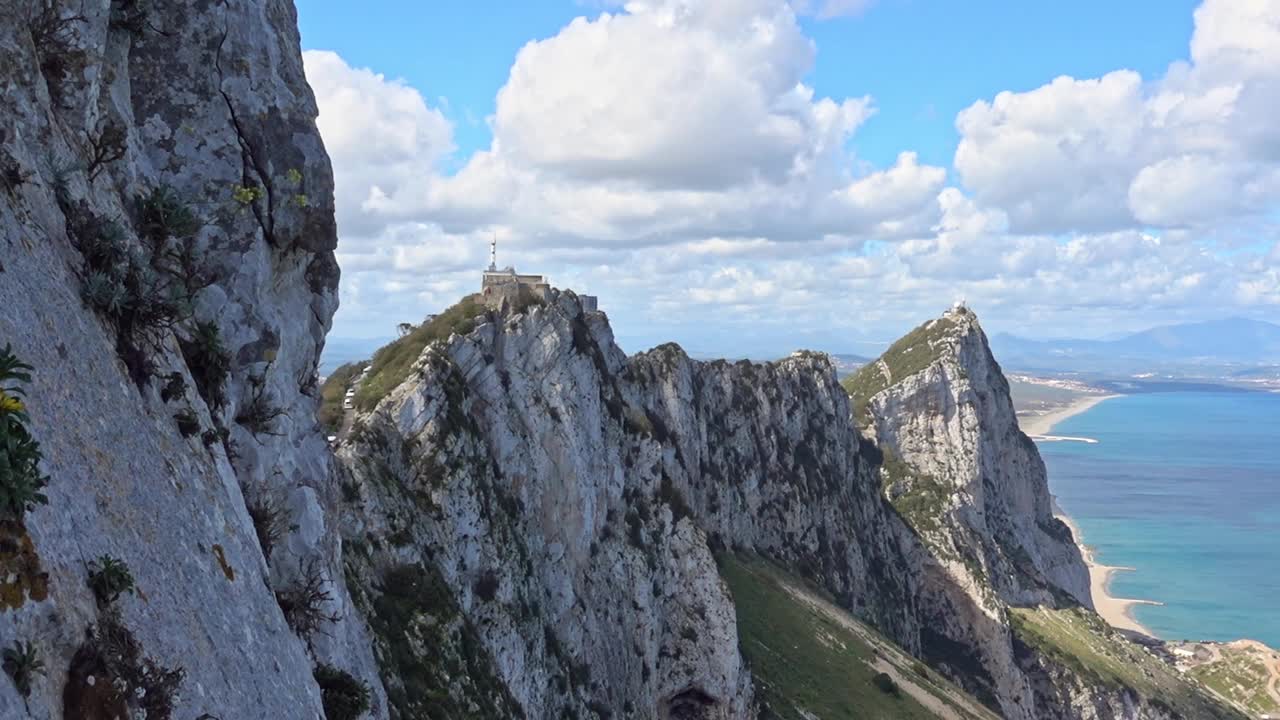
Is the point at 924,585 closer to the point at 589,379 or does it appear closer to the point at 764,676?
the point at 764,676

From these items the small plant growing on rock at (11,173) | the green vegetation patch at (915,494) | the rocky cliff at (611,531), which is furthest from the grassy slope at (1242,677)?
the small plant growing on rock at (11,173)

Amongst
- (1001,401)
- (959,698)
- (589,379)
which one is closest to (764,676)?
(589,379)

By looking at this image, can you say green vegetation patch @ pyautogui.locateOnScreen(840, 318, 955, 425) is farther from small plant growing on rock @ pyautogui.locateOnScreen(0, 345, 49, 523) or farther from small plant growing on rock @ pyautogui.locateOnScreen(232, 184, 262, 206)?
small plant growing on rock @ pyautogui.locateOnScreen(0, 345, 49, 523)

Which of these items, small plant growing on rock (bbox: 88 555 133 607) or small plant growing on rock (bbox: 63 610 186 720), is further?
small plant growing on rock (bbox: 88 555 133 607)

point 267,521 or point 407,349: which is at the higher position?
point 407,349

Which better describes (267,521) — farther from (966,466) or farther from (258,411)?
(966,466)

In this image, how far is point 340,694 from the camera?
2058cm

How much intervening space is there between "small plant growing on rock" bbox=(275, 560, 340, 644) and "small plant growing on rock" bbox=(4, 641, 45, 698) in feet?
27.5

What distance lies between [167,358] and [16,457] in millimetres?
5764

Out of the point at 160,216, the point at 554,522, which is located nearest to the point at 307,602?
the point at 160,216

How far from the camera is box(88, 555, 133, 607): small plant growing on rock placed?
12375 mm

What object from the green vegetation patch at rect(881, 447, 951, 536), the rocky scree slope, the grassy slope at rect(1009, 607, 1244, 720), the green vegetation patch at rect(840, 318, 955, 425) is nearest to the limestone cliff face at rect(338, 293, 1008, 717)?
the rocky scree slope

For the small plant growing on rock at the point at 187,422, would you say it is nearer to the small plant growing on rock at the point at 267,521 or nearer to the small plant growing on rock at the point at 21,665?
the small plant growing on rock at the point at 267,521

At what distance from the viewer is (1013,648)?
119m
